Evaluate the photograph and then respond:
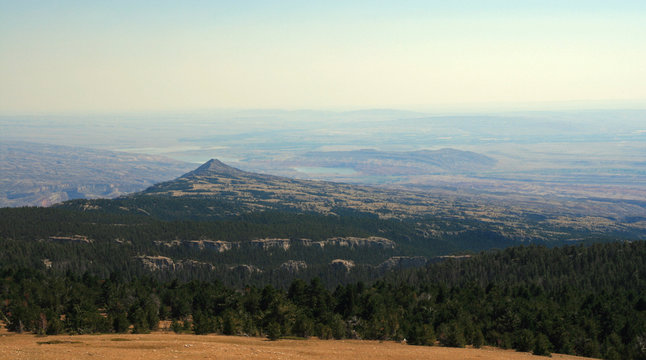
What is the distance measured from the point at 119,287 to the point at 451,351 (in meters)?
57.6

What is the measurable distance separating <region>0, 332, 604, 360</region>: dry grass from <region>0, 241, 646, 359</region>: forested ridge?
181 inches

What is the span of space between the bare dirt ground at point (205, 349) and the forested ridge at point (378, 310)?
461 centimetres

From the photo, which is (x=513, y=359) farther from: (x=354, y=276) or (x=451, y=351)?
(x=354, y=276)

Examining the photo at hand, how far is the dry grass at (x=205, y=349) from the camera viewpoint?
170ft

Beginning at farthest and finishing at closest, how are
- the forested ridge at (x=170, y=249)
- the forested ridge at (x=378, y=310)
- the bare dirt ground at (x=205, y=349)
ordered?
the forested ridge at (x=170, y=249) < the forested ridge at (x=378, y=310) < the bare dirt ground at (x=205, y=349)

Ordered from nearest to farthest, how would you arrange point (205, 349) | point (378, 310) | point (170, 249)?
point (205, 349) < point (378, 310) < point (170, 249)

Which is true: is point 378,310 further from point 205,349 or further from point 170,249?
point 170,249

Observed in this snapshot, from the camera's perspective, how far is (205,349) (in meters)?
55.8

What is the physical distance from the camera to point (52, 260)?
136500 millimetres

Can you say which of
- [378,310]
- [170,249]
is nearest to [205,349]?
[378,310]

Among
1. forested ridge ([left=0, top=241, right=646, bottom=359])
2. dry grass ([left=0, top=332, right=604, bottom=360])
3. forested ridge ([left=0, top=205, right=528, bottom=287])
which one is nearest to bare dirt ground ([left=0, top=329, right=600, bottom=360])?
dry grass ([left=0, top=332, right=604, bottom=360])

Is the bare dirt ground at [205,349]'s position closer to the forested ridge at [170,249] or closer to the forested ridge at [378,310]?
the forested ridge at [378,310]

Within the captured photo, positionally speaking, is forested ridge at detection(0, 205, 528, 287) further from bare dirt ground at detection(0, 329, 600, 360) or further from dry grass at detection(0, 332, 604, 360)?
dry grass at detection(0, 332, 604, 360)

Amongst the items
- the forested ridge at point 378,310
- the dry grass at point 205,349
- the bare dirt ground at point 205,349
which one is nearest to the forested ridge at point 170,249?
the forested ridge at point 378,310
